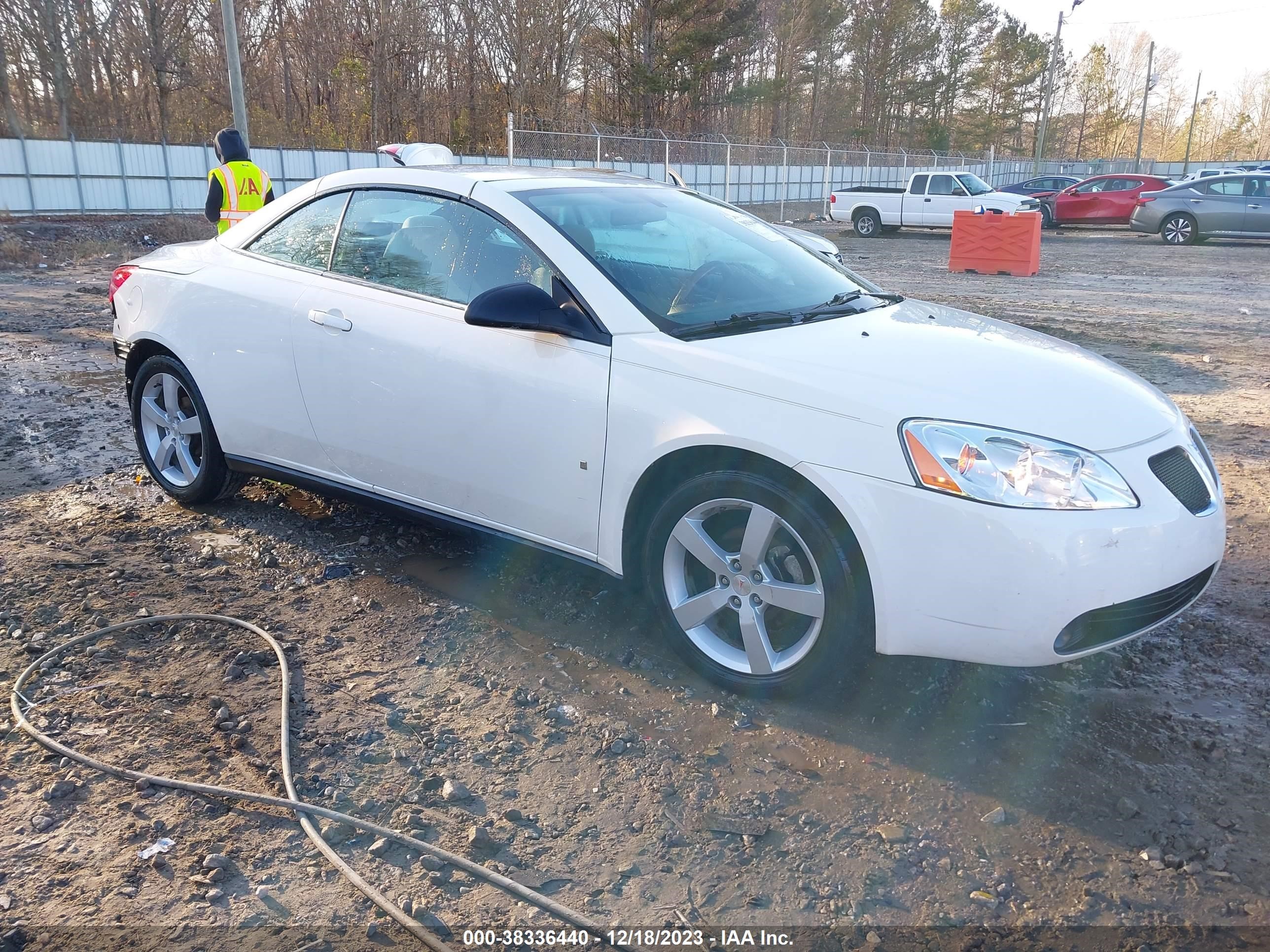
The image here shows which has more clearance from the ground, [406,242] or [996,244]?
[406,242]

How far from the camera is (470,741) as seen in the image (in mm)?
3049

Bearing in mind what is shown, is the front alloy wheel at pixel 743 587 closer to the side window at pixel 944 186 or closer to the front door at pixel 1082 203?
the side window at pixel 944 186

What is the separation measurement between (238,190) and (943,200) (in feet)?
70.0

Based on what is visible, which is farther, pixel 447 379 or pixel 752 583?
pixel 447 379

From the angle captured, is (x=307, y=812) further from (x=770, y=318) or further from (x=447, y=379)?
(x=770, y=318)

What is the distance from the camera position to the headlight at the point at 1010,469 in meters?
2.76

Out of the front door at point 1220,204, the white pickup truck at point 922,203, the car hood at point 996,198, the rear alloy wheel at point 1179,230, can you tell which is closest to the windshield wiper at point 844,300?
the white pickup truck at point 922,203

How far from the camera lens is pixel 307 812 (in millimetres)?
2672

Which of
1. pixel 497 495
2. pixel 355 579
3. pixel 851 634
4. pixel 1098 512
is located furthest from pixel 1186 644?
pixel 355 579

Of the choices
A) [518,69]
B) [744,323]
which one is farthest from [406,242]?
[518,69]

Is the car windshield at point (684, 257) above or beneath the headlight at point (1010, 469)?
above

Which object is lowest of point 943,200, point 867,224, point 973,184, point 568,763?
point 568,763

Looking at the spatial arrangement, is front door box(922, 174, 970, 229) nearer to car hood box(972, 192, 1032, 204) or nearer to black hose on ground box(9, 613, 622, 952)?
car hood box(972, 192, 1032, 204)

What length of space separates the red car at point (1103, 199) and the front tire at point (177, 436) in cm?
2783
